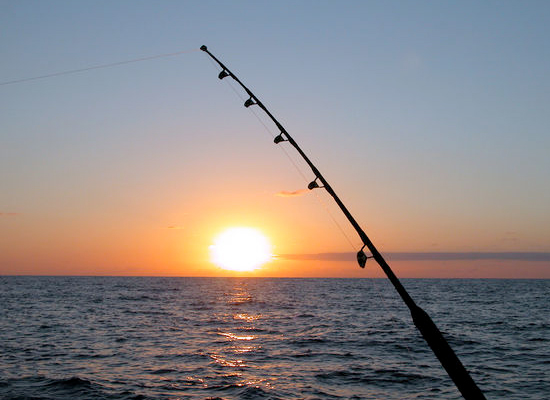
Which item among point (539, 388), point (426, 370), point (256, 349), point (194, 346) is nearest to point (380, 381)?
point (426, 370)

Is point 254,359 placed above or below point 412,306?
below

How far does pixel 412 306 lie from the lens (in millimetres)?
6230

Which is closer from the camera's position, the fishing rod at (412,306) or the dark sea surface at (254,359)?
the fishing rod at (412,306)

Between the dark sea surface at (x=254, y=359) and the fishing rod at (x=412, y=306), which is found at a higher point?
the fishing rod at (x=412, y=306)

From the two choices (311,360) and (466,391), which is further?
(311,360)

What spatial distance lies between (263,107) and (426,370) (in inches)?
602

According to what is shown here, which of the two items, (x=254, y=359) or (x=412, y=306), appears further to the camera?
(x=254, y=359)

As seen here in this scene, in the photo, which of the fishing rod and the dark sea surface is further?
the dark sea surface

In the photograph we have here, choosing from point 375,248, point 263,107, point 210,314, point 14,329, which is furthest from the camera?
point 210,314

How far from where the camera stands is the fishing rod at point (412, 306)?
17.9 feet

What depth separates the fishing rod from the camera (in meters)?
5.45

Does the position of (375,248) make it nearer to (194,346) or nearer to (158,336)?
(194,346)

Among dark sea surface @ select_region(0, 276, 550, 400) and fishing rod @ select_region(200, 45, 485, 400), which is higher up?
fishing rod @ select_region(200, 45, 485, 400)

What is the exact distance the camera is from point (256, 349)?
24391mm
